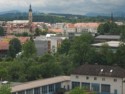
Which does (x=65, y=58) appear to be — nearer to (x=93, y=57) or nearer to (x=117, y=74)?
(x=93, y=57)

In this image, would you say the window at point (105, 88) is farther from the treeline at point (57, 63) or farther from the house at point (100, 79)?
the treeline at point (57, 63)

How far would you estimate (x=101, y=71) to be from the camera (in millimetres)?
19109

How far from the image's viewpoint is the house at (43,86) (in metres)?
A: 16.7

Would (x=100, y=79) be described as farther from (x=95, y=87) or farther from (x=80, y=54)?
(x=80, y=54)

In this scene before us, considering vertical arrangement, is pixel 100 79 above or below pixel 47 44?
above

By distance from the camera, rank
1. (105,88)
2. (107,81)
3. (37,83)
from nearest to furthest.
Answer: (37,83) < (107,81) < (105,88)

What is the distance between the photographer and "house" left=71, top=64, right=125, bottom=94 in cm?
1852

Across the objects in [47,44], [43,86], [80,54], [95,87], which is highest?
[80,54]

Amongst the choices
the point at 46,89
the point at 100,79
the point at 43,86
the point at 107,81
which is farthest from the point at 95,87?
the point at 43,86

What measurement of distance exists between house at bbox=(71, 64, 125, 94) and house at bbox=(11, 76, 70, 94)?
49cm

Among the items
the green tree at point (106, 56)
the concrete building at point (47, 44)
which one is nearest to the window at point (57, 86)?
the green tree at point (106, 56)

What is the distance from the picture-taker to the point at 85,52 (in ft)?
78.7

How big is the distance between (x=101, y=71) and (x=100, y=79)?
0.40 m

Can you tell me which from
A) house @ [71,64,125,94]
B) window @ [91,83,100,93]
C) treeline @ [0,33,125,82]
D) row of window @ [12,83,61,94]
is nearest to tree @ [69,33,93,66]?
treeline @ [0,33,125,82]
